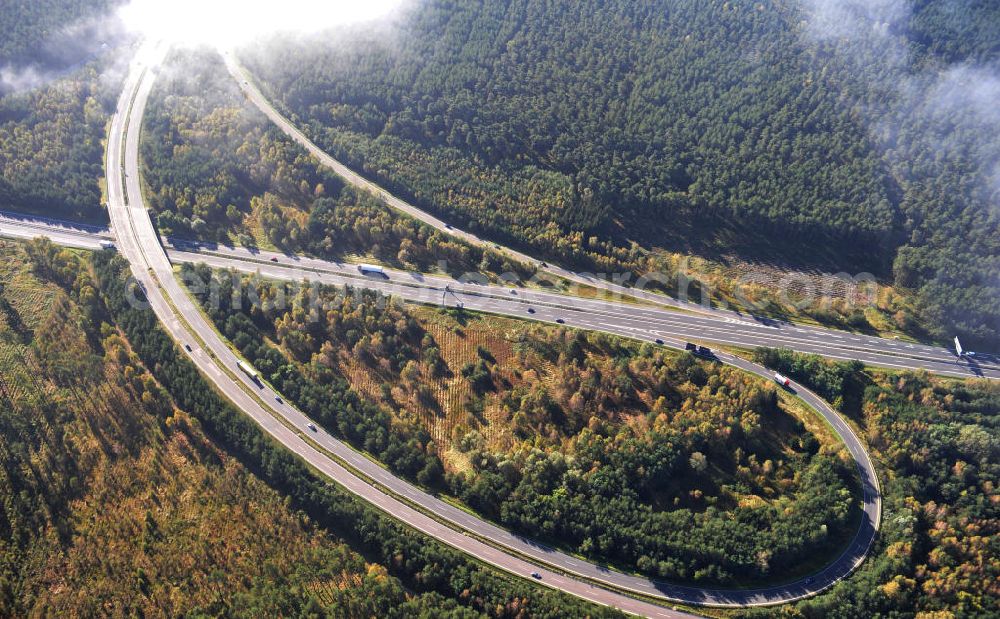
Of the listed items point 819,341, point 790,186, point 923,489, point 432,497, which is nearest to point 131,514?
point 432,497

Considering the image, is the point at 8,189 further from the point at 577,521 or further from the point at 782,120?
the point at 782,120

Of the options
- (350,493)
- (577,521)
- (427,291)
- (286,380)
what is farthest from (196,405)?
(577,521)

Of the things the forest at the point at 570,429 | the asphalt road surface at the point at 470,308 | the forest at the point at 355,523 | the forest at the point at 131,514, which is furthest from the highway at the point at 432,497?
the forest at the point at 131,514

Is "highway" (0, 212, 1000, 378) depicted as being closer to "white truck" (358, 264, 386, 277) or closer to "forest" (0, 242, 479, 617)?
"white truck" (358, 264, 386, 277)

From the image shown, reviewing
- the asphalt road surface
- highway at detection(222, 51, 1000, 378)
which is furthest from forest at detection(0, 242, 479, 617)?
highway at detection(222, 51, 1000, 378)

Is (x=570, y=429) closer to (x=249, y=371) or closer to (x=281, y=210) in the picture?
(x=249, y=371)

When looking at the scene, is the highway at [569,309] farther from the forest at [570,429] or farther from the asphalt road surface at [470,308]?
the forest at [570,429]
